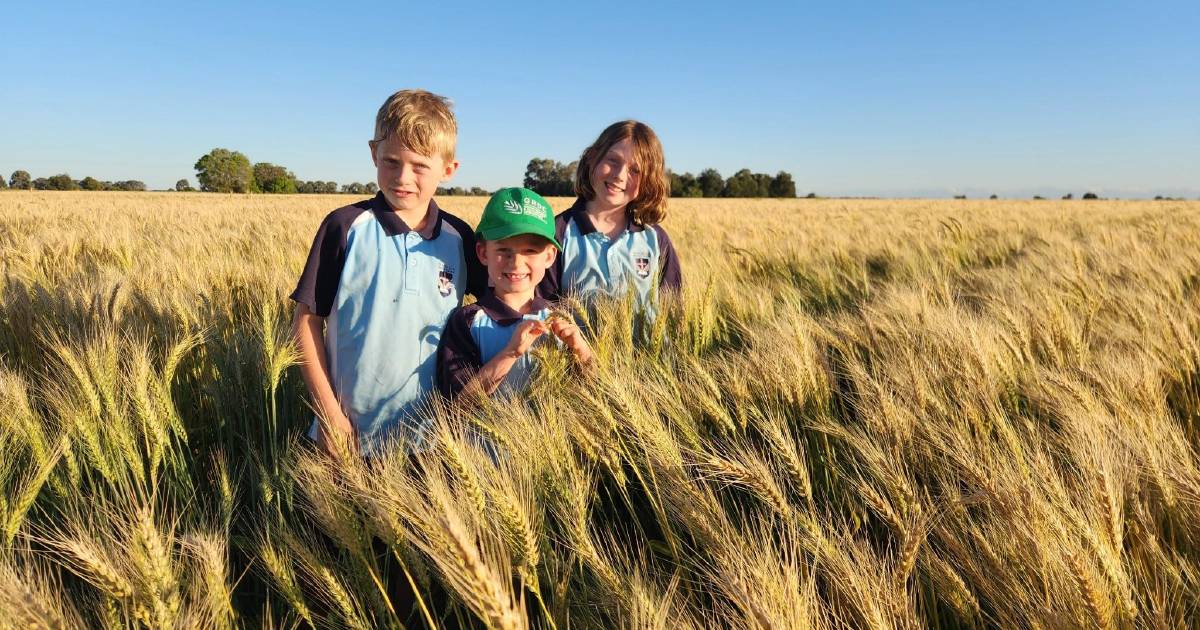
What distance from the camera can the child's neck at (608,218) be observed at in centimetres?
263

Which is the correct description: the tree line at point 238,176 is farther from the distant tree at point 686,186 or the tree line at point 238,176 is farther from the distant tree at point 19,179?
the distant tree at point 686,186

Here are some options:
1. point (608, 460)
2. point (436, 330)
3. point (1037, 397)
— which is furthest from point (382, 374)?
point (1037, 397)

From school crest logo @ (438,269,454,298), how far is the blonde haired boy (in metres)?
0.04

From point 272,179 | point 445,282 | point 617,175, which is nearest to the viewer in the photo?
point 445,282

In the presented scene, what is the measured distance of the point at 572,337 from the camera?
1574mm

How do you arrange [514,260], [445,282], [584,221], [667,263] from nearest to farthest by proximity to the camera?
[514,260] < [445,282] < [584,221] < [667,263]

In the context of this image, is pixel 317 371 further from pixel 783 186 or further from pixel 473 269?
pixel 783 186

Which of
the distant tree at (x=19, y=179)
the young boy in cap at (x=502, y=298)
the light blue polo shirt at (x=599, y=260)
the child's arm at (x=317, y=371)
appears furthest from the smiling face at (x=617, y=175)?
the distant tree at (x=19, y=179)

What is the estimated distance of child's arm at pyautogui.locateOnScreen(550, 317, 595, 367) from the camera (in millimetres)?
1568

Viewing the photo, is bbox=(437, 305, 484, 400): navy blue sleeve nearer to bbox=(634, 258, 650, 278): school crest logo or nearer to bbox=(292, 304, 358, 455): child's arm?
bbox=(292, 304, 358, 455): child's arm

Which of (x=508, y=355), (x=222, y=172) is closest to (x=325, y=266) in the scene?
(x=508, y=355)

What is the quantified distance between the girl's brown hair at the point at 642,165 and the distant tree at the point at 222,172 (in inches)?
2887

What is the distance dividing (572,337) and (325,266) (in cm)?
80

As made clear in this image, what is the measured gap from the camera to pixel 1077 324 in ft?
6.95
